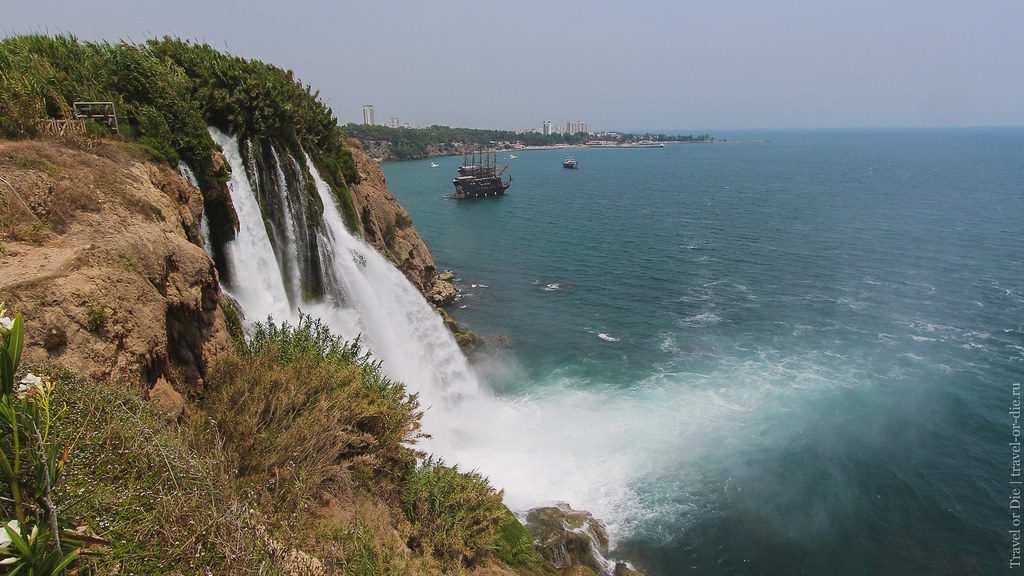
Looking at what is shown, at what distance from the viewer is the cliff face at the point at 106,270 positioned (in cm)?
848

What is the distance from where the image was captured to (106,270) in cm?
977

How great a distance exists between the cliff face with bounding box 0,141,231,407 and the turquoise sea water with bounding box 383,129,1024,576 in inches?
483

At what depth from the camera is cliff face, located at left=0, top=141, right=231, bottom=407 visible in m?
8.48

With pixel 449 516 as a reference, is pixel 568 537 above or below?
below

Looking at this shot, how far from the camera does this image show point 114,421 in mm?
6570

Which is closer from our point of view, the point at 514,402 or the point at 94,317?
the point at 94,317

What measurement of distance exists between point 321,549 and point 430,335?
58.3ft

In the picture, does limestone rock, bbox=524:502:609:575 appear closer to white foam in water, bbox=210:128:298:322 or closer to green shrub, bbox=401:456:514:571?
green shrub, bbox=401:456:514:571

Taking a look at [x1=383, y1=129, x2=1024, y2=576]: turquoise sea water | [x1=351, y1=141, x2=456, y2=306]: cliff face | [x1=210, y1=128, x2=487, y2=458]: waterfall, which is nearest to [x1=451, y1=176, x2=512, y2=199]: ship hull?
[x1=383, y1=129, x2=1024, y2=576]: turquoise sea water

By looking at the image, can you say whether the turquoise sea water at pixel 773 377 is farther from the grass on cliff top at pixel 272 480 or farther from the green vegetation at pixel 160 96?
the green vegetation at pixel 160 96

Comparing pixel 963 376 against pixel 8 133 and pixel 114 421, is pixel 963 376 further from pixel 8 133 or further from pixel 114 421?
pixel 8 133

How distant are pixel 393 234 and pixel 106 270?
27.2 metres

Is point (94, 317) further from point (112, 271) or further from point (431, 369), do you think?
point (431, 369)

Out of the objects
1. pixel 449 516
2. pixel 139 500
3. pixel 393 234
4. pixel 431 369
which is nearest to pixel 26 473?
pixel 139 500
